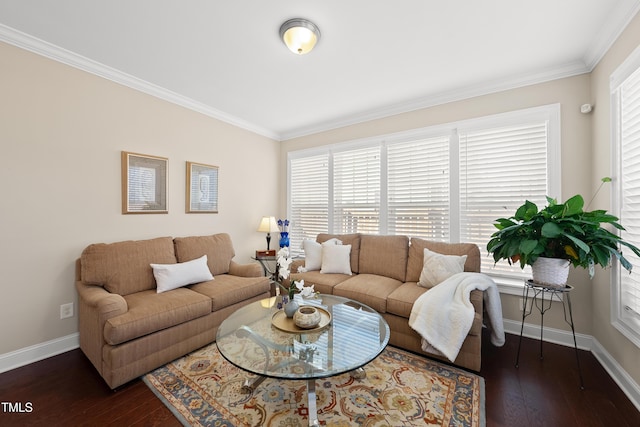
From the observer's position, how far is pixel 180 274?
262cm

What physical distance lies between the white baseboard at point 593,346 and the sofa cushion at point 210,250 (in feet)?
10.7

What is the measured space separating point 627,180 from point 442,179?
1478 mm

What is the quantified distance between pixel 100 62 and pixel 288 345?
3.08m

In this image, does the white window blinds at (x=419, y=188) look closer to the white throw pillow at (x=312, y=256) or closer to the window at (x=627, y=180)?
the white throw pillow at (x=312, y=256)

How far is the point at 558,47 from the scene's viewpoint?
2.22 m

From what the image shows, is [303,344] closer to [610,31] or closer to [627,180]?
[627,180]

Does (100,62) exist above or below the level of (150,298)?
above

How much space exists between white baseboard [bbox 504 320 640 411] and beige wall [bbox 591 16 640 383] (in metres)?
0.05

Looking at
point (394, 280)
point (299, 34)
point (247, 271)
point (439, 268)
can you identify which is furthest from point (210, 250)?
point (439, 268)

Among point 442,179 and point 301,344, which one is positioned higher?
point 442,179

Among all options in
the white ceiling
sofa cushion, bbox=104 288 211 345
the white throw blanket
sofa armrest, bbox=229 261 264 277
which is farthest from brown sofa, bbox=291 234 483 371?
the white ceiling

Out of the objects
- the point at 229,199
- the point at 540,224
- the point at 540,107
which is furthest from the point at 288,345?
the point at 540,107

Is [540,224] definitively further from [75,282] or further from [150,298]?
[75,282]

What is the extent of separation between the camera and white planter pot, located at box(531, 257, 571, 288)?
198cm
